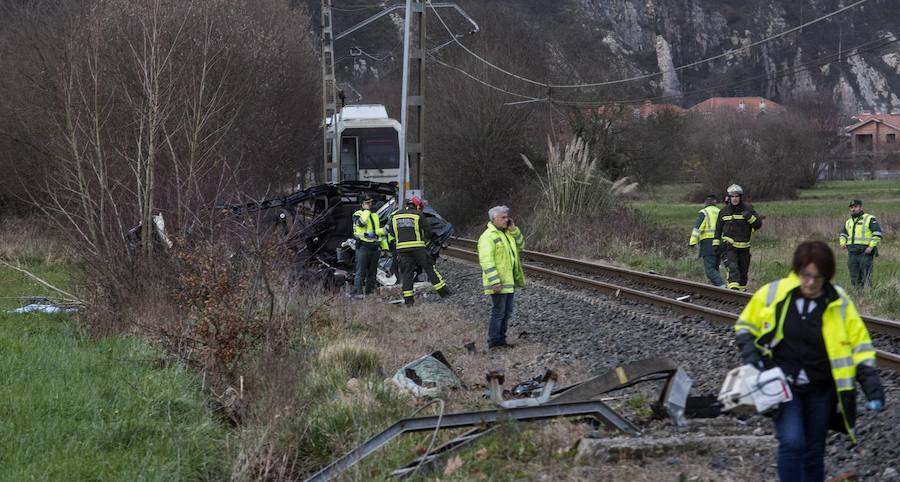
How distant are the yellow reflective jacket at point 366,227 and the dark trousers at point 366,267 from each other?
0.13m

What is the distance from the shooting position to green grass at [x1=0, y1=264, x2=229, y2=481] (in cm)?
706

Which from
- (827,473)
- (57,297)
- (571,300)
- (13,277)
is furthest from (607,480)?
(13,277)

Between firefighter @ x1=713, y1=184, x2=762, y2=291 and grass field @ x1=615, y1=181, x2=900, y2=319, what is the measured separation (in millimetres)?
1443

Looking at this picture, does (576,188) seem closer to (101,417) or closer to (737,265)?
(737,265)

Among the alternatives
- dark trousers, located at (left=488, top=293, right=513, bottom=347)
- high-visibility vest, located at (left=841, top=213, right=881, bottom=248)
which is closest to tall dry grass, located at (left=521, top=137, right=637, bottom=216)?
high-visibility vest, located at (left=841, top=213, right=881, bottom=248)

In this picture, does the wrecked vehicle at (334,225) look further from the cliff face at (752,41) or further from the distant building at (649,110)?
the cliff face at (752,41)

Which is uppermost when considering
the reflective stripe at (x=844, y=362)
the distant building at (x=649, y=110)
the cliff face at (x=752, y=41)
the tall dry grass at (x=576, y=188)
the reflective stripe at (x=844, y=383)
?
the cliff face at (x=752, y=41)

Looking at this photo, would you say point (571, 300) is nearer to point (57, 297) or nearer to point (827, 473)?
point (57, 297)

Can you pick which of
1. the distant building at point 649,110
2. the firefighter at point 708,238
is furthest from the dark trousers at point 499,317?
the distant building at point 649,110

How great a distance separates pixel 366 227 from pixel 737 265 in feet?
18.8

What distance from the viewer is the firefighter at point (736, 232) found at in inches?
615

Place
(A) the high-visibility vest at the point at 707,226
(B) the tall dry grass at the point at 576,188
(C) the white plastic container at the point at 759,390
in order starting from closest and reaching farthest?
(C) the white plastic container at the point at 759,390 < (A) the high-visibility vest at the point at 707,226 < (B) the tall dry grass at the point at 576,188

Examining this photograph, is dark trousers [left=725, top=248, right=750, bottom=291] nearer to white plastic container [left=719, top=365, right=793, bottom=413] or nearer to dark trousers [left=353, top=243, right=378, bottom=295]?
dark trousers [left=353, top=243, right=378, bottom=295]

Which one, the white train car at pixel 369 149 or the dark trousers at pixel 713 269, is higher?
the white train car at pixel 369 149
